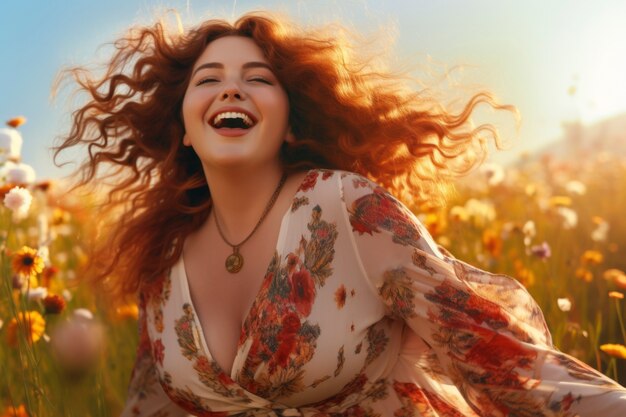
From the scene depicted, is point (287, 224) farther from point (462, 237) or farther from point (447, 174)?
point (462, 237)

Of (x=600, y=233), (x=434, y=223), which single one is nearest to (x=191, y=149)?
(x=434, y=223)

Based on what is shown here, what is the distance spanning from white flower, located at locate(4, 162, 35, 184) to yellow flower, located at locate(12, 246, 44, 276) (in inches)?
8.3

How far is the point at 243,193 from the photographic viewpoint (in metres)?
1.98

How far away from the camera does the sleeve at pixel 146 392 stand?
7.25ft

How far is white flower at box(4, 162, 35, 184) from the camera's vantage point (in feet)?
6.88

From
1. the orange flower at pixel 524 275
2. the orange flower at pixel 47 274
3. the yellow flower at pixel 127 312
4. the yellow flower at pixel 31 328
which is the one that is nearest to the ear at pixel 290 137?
the yellow flower at pixel 31 328

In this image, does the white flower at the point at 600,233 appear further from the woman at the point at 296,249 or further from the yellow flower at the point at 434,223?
the woman at the point at 296,249

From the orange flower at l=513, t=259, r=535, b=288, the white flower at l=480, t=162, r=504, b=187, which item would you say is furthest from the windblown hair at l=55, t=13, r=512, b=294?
the white flower at l=480, t=162, r=504, b=187

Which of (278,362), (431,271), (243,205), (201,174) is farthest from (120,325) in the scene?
(431,271)

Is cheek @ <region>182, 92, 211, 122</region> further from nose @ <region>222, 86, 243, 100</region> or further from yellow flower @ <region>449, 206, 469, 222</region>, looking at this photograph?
yellow flower @ <region>449, 206, 469, 222</region>

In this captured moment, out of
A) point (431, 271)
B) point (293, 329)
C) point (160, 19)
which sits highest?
point (160, 19)

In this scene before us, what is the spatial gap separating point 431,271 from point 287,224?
0.35 metres

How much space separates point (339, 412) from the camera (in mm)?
1847

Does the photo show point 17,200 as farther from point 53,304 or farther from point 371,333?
point 371,333
